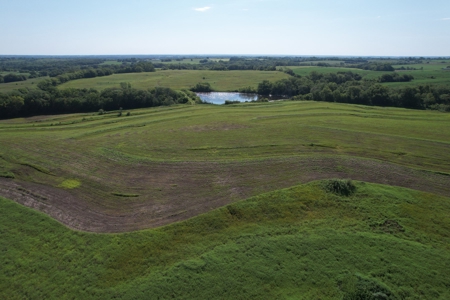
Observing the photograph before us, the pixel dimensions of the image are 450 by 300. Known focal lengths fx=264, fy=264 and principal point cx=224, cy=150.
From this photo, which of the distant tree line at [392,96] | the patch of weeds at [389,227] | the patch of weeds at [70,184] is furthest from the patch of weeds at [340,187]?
the distant tree line at [392,96]

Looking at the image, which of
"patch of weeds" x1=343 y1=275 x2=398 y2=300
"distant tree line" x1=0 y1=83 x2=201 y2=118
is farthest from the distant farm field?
"patch of weeds" x1=343 y1=275 x2=398 y2=300

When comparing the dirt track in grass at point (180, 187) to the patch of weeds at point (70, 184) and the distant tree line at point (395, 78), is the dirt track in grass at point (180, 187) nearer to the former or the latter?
the patch of weeds at point (70, 184)

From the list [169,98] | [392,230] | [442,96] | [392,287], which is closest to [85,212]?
[392,287]

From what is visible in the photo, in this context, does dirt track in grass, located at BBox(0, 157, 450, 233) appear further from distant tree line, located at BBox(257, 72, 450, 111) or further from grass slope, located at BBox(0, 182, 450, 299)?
distant tree line, located at BBox(257, 72, 450, 111)

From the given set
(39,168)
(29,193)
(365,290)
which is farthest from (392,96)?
(29,193)

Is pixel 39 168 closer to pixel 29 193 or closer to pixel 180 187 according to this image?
pixel 29 193
